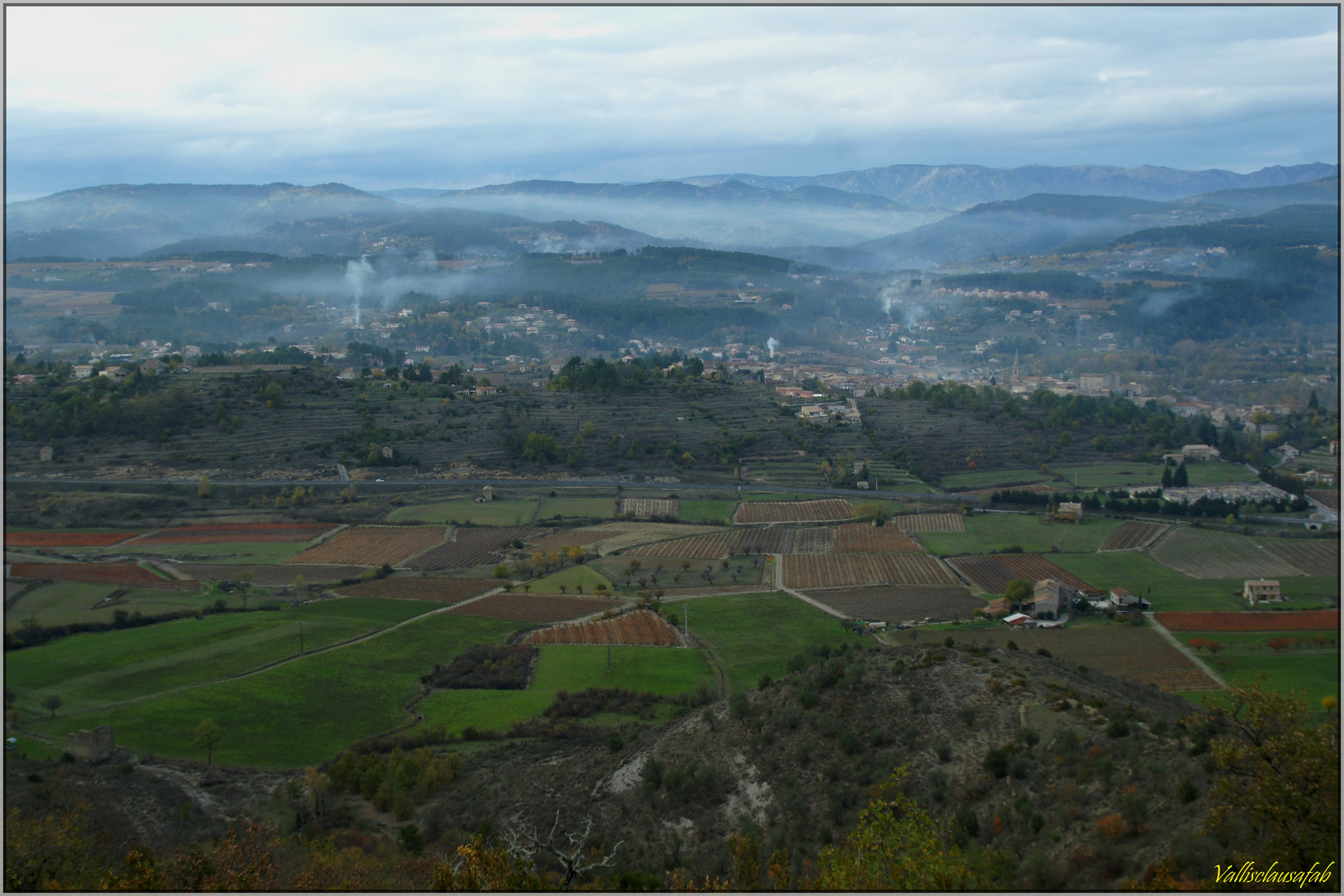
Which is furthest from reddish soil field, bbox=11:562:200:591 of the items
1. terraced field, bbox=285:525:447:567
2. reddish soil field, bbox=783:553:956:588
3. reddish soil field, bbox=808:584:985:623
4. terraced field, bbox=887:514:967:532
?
terraced field, bbox=887:514:967:532

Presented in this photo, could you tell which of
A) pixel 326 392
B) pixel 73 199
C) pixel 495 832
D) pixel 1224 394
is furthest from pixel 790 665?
pixel 73 199

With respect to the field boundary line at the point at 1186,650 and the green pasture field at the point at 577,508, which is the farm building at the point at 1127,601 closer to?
the field boundary line at the point at 1186,650

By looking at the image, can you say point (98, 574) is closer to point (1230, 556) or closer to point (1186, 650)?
point (1186, 650)

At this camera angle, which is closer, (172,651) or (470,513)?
(172,651)

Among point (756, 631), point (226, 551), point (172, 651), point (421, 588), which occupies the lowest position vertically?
point (756, 631)

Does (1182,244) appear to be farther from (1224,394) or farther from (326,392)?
(326,392)

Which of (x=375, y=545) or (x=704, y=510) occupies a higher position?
(x=704, y=510)

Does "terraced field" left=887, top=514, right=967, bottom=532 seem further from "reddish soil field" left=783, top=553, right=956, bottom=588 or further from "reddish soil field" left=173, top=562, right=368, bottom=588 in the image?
"reddish soil field" left=173, top=562, right=368, bottom=588

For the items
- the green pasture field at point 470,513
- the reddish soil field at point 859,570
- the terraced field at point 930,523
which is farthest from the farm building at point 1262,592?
the green pasture field at point 470,513

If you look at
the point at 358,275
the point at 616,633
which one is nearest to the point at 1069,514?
the point at 616,633
